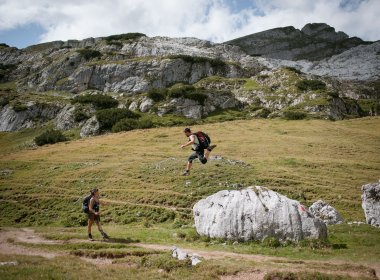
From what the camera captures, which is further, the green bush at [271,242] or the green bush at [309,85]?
the green bush at [309,85]

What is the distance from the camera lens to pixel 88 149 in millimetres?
77500

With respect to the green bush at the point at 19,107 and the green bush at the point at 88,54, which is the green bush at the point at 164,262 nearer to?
the green bush at the point at 19,107

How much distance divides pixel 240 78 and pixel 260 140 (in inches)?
3946

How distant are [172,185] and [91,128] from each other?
211ft

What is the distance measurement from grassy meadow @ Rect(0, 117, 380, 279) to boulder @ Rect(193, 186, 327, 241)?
110cm

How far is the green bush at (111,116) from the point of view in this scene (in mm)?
106125

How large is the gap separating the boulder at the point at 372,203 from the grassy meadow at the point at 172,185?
7.58 feet

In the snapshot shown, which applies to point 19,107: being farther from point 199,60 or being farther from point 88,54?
point 199,60

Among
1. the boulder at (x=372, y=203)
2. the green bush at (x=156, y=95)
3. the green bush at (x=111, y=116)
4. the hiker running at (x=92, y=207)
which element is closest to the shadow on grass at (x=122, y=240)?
the hiker running at (x=92, y=207)

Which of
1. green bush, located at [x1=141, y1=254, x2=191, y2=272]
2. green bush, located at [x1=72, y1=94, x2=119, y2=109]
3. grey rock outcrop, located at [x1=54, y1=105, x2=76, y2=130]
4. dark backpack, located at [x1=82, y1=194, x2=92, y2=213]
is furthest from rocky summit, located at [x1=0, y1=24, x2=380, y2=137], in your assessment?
green bush, located at [x1=141, y1=254, x2=191, y2=272]

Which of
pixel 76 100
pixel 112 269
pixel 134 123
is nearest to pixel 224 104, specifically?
pixel 134 123

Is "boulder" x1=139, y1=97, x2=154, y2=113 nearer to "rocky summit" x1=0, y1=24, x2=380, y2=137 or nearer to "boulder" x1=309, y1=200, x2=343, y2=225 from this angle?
"rocky summit" x1=0, y1=24, x2=380, y2=137

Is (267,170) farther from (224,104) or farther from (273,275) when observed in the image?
(224,104)

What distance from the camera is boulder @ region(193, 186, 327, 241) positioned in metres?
25.5
